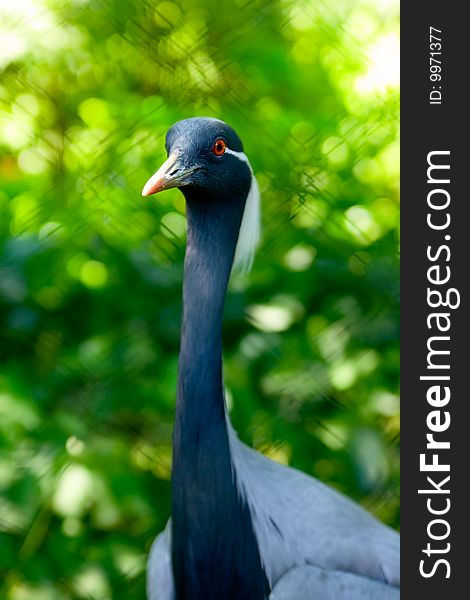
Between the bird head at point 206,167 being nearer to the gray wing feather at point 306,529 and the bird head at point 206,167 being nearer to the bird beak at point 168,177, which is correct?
the bird beak at point 168,177

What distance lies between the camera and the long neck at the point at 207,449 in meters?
1.24

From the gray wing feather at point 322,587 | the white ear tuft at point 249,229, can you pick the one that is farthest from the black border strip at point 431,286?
the white ear tuft at point 249,229

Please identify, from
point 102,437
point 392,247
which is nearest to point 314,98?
point 392,247

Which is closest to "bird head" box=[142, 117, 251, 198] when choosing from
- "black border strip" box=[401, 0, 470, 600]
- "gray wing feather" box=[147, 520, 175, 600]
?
"black border strip" box=[401, 0, 470, 600]

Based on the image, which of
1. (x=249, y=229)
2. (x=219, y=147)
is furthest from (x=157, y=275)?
(x=219, y=147)

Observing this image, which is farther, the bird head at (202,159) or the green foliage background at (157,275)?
the green foliage background at (157,275)

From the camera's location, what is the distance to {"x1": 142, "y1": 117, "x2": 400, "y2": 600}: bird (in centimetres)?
124

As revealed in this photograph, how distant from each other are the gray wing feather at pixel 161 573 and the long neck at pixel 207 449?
0.19 feet

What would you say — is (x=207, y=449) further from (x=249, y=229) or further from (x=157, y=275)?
(x=157, y=275)

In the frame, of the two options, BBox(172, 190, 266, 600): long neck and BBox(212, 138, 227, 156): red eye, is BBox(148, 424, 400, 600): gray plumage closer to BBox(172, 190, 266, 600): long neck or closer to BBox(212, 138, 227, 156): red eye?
BBox(172, 190, 266, 600): long neck

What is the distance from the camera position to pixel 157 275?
1.82 m

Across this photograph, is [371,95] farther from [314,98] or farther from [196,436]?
[196,436]

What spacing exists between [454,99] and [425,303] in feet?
0.99

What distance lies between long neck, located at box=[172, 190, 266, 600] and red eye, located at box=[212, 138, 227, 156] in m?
0.07
